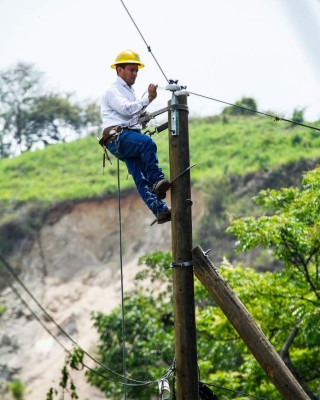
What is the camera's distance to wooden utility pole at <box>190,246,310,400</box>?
21.9 feet

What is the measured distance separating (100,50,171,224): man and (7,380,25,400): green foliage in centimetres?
2177

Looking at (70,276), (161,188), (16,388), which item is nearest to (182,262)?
(161,188)

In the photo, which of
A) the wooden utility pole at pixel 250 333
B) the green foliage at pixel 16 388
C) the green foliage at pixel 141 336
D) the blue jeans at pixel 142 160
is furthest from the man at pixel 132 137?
the green foliage at pixel 16 388

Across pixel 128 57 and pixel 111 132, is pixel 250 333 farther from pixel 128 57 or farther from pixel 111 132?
pixel 128 57

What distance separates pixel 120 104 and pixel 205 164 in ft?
89.2

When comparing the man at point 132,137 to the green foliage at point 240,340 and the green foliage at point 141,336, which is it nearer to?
the green foliage at point 240,340

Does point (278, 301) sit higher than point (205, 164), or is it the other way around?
point (205, 164)

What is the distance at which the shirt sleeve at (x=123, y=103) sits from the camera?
7.91 metres

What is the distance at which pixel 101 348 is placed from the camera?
22250mm

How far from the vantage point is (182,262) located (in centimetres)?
730

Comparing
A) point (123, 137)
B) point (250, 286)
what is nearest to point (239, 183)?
point (250, 286)

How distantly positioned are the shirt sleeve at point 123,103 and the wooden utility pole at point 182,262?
519 millimetres

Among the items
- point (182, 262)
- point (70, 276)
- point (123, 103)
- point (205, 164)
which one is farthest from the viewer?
point (205, 164)

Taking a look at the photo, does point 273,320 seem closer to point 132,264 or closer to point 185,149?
point 185,149
